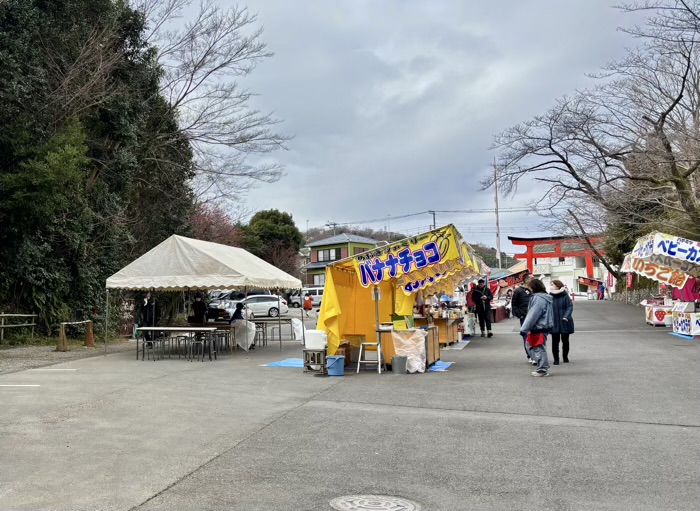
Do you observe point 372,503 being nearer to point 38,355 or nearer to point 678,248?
point 38,355

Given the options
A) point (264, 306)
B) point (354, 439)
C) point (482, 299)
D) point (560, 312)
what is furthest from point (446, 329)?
point (264, 306)

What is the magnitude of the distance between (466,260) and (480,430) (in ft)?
16.6

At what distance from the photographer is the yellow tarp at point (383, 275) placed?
35.4 ft

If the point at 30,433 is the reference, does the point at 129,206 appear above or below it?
above

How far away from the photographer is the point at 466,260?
11242 mm

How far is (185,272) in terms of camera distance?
1409cm

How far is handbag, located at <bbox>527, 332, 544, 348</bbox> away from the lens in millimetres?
10349

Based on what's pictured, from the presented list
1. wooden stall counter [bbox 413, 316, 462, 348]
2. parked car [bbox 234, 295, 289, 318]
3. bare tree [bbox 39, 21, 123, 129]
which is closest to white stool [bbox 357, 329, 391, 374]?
wooden stall counter [bbox 413, 316, 462, 348]

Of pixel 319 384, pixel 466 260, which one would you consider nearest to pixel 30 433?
pixel 319 384

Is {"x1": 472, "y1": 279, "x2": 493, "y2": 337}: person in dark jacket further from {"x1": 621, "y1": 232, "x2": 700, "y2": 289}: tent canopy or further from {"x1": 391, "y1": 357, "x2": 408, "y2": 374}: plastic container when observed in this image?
{"x1": 391, "y1": 357, "x2": 408, "y2": 374}: plastic container

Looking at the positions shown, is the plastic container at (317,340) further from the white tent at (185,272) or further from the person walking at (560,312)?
the person walking at (560,312)

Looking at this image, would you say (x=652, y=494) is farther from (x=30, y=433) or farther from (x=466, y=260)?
(x=466, y=260)

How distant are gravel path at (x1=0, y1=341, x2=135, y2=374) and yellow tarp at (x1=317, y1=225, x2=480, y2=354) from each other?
644 cm

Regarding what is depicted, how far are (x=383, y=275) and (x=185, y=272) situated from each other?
18.1ft
